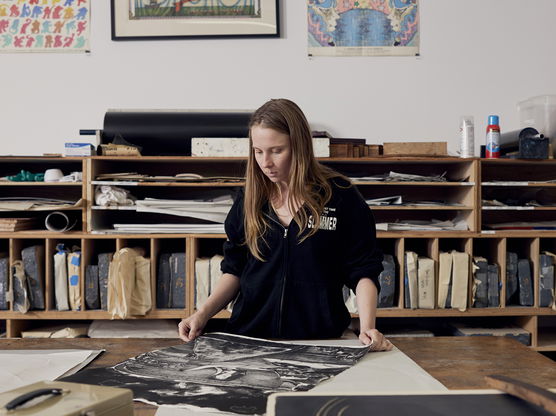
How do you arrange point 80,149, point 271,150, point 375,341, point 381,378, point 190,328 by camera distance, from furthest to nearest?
1. point 80,149
2. point 271,150
3. point 190,328
4. point 375,341
5. point 381,378

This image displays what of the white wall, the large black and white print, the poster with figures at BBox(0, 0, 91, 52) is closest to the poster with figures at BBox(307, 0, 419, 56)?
the white wall

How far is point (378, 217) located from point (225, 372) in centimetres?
197

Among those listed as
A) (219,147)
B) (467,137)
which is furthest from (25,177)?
(467,137)

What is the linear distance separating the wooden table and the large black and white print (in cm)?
7

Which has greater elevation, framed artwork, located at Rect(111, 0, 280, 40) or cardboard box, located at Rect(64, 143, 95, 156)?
framed artwork, located at Rect(111, 0, 280, 40)

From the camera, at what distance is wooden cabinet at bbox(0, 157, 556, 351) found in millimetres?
2445

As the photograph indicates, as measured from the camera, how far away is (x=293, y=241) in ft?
4.60

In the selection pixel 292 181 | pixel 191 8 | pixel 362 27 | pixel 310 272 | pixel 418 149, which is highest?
pixel 191 8

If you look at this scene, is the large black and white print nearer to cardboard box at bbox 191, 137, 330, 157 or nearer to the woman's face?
the woman's face

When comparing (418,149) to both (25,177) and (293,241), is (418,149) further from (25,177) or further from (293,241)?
(25,177)

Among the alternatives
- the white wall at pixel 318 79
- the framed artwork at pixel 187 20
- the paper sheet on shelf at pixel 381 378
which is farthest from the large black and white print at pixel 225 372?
the framed artwork at pixel 187 20

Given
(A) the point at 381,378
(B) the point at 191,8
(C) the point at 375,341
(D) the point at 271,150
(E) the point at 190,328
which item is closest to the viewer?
(A) the point at 381,378

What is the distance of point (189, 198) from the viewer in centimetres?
275

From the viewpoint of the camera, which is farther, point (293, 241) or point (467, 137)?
point (467, 137)
